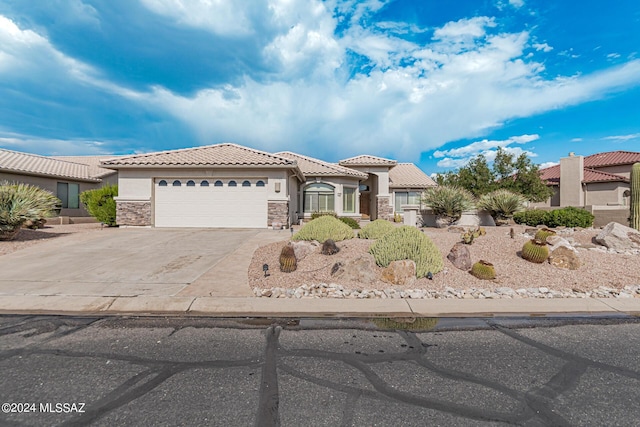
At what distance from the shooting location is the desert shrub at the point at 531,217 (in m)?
15.9

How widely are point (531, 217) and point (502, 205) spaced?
5.79ft

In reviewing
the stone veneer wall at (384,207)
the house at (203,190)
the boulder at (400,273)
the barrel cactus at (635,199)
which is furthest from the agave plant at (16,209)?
the barrel cactus at (635,199)

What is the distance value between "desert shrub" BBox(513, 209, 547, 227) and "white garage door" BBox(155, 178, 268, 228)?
43.8ft

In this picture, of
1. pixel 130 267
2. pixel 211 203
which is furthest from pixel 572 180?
pixel 130 267

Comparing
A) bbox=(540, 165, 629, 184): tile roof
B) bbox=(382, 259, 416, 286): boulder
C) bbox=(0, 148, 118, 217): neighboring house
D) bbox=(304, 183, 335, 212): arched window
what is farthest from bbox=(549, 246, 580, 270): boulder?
bbox=(540, 165, 629, 184): tile roof

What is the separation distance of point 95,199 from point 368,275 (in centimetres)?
1838

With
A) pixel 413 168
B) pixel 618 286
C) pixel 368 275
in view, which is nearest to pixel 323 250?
pixel 368 275

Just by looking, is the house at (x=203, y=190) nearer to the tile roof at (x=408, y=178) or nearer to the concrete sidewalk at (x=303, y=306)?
the concrete sidewalk at (x=303, y=306)

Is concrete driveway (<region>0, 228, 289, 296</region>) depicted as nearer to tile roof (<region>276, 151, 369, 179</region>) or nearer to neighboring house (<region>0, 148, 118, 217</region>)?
tile roof (<region>276, 151, 369, 179</region>)

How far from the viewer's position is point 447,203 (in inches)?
585

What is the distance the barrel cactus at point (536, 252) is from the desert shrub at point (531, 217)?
863 centimetres

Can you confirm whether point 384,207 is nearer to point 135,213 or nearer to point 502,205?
point 502,205

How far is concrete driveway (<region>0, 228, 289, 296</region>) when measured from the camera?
677 centimetres

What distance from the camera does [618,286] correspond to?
7188 millimetres
